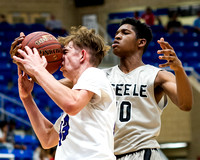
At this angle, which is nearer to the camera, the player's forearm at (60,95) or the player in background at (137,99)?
the player's forearm at (60,95)

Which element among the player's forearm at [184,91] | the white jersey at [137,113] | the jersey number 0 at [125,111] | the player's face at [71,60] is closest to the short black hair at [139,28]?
the white jersey at [137,113]

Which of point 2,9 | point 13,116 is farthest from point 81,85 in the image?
Result: point 2,9

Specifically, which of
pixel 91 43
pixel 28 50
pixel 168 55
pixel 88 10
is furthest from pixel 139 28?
pixel 88 10

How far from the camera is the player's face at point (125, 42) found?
11.6 ft

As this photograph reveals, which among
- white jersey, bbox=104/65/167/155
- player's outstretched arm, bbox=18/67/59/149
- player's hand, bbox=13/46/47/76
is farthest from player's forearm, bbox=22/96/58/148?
white jersey, bbox=104/65/167/155

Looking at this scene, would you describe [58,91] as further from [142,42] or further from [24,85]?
[142,42]

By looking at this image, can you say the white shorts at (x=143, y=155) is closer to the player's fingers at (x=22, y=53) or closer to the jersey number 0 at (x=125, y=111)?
the jersey number 0 at (x=125, y=111)

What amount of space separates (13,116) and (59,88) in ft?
21.6

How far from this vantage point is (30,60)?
2.50 meters

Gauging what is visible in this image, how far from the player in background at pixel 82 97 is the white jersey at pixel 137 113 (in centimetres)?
67

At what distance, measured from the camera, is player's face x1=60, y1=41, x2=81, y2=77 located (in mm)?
2711

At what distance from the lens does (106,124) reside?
8.39 ft

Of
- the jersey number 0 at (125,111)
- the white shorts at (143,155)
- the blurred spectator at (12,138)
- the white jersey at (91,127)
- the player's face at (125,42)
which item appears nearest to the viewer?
the white jersey at (91,127)

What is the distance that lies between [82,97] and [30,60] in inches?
16.1
